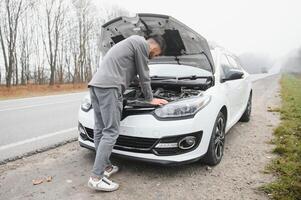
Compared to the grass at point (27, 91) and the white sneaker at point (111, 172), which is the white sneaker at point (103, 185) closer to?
the white sneaker at point (111, 172)

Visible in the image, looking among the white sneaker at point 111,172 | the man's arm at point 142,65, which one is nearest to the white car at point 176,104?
the white sneaker at point 111,172

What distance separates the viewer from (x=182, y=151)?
11.2ft

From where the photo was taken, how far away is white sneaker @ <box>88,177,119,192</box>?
308 centimetres

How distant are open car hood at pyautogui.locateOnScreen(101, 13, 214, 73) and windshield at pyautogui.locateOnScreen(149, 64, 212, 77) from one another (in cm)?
9

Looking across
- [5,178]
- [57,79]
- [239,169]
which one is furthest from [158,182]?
[57,79]

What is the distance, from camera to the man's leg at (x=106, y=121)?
3.12 meters

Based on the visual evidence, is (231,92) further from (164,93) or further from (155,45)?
(155,45)

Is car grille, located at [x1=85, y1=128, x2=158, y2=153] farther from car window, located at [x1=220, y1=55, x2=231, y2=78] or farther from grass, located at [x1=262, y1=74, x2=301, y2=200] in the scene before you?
car window, located at [x1=220, y1=55, x2=231, y2=78]

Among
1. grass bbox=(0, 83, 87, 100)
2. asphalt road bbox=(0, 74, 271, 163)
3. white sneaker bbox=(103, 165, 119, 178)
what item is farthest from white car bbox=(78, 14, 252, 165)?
grass bbox=(0, 83, 87, 100)

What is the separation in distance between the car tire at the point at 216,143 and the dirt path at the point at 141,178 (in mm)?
108

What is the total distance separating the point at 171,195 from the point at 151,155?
536 mm

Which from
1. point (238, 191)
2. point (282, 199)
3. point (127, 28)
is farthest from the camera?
point (127, 28)

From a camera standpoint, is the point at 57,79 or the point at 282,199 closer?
the point at 282,199

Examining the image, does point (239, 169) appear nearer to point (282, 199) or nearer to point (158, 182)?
point (282, 199)
